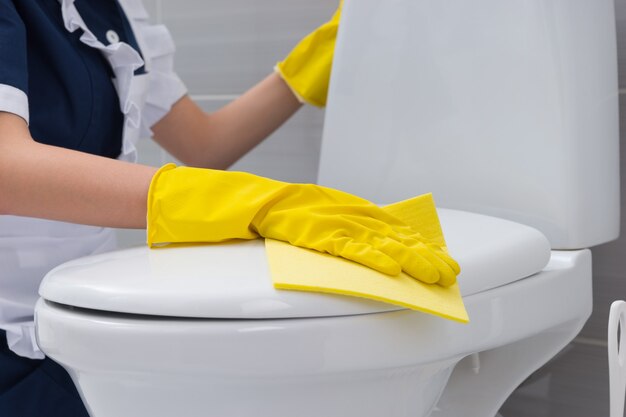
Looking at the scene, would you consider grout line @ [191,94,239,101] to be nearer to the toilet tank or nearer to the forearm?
the toilet tank

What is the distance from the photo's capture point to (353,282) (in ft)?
1.83

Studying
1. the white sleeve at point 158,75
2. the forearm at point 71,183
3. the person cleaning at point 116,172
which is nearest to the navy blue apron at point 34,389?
the person cleaning at point 116,172

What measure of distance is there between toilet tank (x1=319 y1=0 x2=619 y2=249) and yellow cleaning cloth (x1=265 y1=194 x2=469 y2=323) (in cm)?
34

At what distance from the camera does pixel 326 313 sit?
1.82ft

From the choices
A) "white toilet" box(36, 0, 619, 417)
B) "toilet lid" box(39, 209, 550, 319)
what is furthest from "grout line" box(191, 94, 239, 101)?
"toilet lid" box(39, 209, 550, 319)

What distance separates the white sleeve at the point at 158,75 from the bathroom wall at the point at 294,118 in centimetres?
21

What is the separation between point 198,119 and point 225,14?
0.27 meters

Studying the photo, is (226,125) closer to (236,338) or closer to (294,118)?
(294,118)

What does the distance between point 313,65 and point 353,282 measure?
0.64 m

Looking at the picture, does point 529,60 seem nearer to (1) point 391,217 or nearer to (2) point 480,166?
(2) point 480,166

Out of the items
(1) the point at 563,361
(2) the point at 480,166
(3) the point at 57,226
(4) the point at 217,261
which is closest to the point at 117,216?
(4) the point at 217,261

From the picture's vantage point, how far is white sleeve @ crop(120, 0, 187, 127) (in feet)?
3.75

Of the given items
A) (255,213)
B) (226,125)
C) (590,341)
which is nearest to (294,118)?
(226,125)

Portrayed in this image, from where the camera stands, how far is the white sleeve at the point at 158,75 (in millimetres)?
1144
